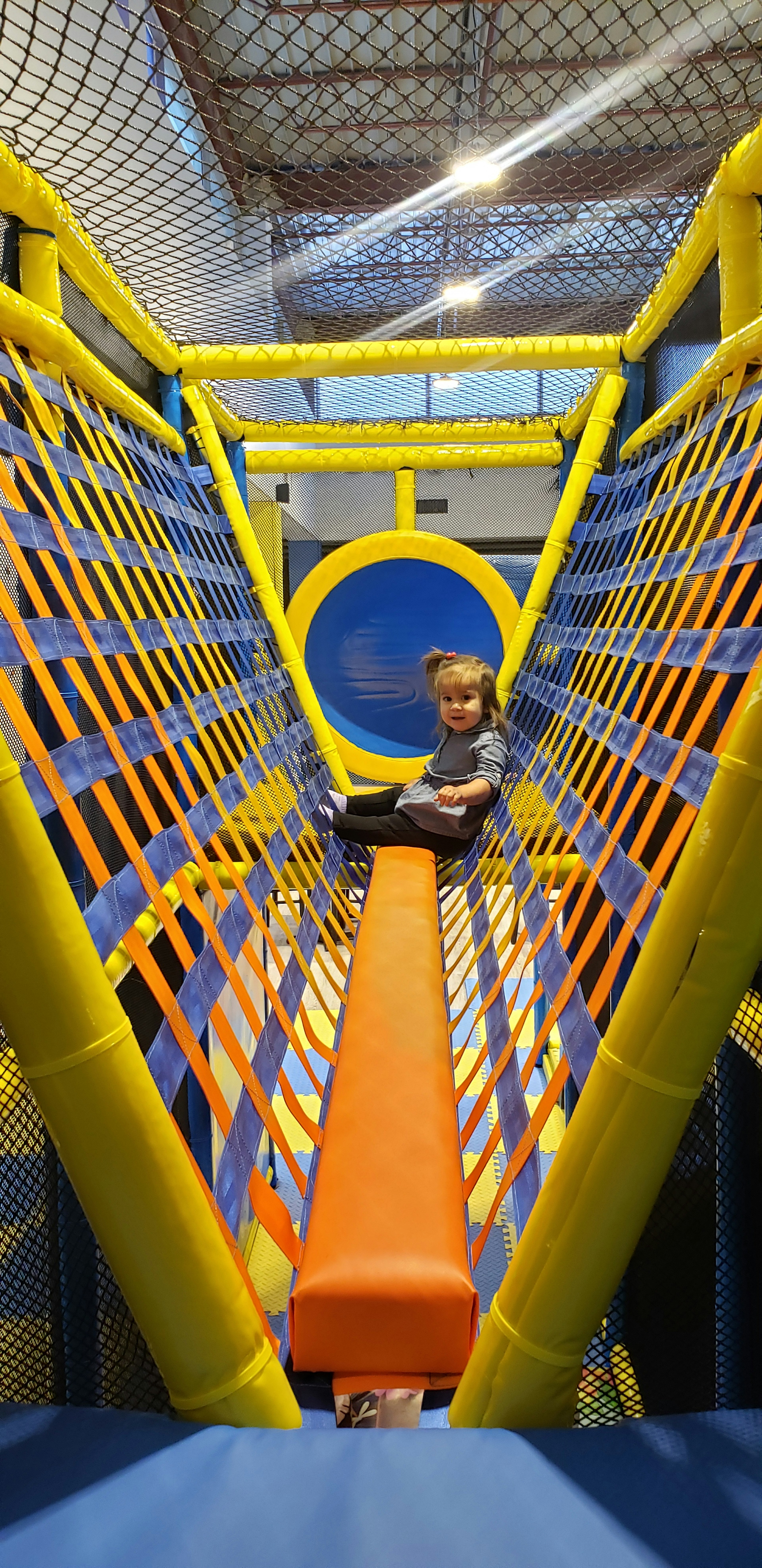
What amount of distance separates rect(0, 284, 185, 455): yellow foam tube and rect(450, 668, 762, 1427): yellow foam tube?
1.10m

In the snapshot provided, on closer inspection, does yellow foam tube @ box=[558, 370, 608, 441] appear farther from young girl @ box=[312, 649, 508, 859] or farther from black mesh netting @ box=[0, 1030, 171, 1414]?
black mesh netting @ box=[0, 1030, 171, 1414]

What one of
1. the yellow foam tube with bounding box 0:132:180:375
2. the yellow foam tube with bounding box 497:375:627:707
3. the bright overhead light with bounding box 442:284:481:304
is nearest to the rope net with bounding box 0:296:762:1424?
the yellow foam tube with bounding box 497:375:627:707

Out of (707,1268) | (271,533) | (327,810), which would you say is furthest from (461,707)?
(271,533)

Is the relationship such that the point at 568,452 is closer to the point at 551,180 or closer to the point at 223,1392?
the point at 551,180

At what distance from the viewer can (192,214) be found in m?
2.60

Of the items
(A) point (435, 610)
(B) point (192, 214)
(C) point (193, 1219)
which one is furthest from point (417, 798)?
(B) point (192, 214)

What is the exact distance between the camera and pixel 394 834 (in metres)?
1.99

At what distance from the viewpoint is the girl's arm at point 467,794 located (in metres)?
1.97

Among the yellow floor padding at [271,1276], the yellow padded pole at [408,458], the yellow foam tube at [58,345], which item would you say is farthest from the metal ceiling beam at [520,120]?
the yellow floor padding at [271,1276]

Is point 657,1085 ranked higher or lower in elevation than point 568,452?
lower

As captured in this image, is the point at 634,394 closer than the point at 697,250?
No

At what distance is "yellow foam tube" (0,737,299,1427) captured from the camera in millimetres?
470

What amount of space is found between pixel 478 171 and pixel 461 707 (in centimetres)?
123

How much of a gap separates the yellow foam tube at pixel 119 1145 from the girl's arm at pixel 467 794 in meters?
1.46
